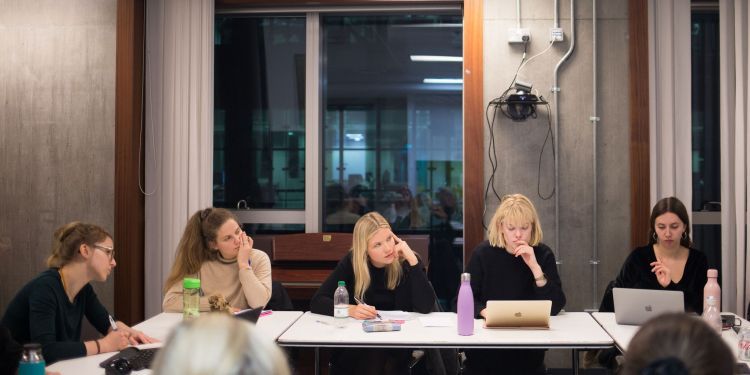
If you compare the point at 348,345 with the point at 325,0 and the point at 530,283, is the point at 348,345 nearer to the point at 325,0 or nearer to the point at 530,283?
the point at 530,283

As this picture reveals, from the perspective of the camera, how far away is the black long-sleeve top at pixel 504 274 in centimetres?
429

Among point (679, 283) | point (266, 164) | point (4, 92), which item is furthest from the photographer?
point (266, 164)

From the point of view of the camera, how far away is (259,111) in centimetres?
628

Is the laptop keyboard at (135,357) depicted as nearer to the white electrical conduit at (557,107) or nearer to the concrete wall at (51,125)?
the concrete wall at (51,125)

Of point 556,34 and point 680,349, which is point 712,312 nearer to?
point 680,349

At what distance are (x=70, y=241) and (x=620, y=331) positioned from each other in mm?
2479

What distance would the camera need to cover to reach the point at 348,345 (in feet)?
11.6

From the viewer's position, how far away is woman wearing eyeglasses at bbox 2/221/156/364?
323 centimetres

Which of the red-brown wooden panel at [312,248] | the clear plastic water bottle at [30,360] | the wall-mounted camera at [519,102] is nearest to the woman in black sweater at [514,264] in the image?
the wall-mounted camera at [519,102]

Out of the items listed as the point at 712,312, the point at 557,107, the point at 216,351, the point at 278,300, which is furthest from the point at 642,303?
the point at 216,351

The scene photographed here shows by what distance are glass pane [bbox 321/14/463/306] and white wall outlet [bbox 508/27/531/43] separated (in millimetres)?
977

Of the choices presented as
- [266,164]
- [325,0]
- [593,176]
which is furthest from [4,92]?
[593,176]

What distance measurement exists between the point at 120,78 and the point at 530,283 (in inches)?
126

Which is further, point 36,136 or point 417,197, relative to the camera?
point 417,197
